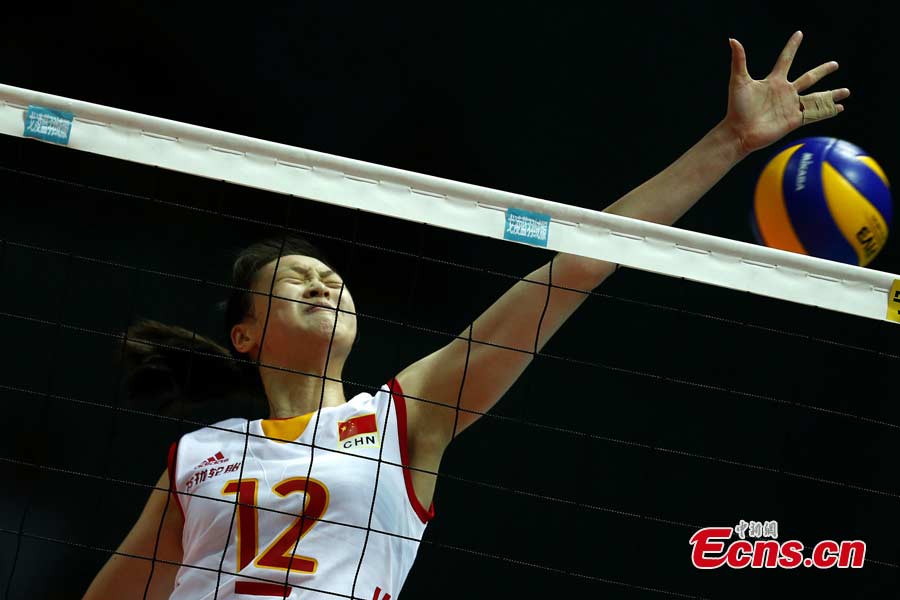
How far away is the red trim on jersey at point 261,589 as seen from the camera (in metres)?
2.71

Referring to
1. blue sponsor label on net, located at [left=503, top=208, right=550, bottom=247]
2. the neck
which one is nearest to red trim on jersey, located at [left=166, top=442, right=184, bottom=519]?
the neck

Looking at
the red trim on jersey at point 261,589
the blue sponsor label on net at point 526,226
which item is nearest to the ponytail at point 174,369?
the red trim on jersey at point 261,589

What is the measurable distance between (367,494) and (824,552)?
315cm

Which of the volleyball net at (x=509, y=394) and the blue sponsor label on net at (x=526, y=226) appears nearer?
the blue sponsor label on net at (x=526, y=226)

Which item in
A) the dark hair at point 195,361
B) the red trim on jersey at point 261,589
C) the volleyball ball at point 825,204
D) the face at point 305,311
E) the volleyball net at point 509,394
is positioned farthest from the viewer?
the volleyball net at point 509,394

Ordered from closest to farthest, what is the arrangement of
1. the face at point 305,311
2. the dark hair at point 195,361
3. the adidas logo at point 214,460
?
the adidas logo at point 214,460 → the face at point 305,311 → the dark hair at point 195,361

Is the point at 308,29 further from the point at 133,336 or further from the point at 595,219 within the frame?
the point at 595,219

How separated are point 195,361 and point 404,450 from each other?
39.4 inches

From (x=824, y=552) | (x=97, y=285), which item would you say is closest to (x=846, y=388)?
(x=824, y=552)

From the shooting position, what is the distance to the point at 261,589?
2.73m

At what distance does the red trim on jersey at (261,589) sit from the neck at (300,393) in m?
0.54

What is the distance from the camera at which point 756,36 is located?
5.71 meters

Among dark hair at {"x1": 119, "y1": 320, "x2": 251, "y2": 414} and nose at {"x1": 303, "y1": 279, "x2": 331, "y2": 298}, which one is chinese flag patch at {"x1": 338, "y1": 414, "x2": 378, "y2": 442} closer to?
nose at {"x1": 303, "y1": 279, "x2": 331, "y2": 298}

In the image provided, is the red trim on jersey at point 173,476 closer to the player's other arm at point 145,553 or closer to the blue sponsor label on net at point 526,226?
the player's other arm at point 145,553
